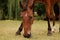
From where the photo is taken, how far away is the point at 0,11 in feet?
37.6

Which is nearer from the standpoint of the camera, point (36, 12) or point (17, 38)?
point (17, 38)

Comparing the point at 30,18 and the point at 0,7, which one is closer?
the point at 30,18

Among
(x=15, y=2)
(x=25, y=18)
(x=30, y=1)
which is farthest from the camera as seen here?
(x=15, y=2)

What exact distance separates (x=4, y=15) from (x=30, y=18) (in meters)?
6.84

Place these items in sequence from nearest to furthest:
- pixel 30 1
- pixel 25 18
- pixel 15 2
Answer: pixel 25 18 → pixel 30 1 → pixel 15 2

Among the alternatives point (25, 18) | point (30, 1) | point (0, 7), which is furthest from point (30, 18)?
point (0, 7)

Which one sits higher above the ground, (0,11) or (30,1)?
(30,1)

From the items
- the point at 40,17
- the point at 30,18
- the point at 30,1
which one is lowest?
the point at 40,17

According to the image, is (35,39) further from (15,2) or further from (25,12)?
(15,2)

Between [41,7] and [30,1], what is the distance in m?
6.38

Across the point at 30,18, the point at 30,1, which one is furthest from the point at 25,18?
the point at 30,1

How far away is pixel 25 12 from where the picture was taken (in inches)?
188

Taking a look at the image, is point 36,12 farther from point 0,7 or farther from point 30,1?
point 30,1

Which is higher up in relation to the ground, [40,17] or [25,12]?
[25,12]
